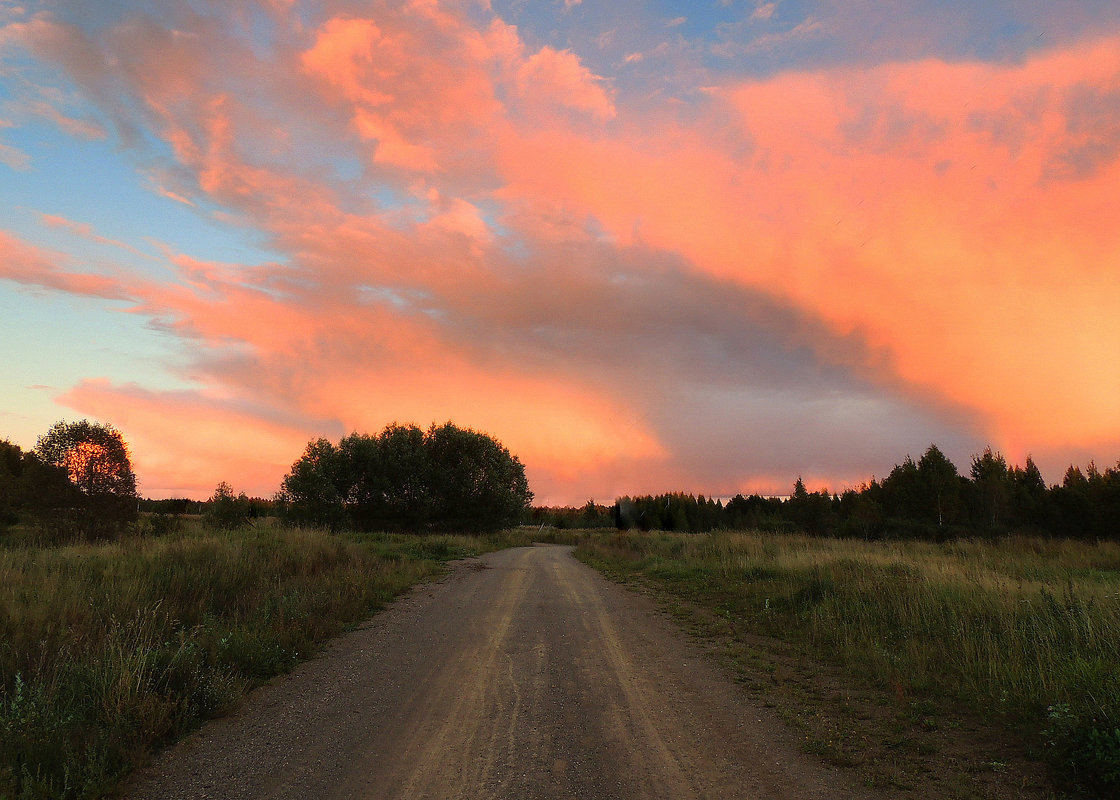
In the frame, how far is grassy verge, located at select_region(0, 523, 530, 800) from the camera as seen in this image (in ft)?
16.3

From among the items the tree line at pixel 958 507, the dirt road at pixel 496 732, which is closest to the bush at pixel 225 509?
the dirt road at pixel 496 732

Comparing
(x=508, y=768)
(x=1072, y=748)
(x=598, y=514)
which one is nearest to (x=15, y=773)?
(x=508, y=768)

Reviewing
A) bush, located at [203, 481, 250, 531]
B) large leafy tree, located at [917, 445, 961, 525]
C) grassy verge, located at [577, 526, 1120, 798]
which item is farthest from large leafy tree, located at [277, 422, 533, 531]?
large leafy tree, located at [917, 445, 961, 525]

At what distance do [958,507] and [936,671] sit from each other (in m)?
77.9

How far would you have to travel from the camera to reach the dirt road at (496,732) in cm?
477

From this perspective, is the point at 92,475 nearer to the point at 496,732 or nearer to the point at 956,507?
the point at 496,732

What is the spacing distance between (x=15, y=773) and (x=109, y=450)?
112 feet

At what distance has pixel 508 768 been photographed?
16.6 ft

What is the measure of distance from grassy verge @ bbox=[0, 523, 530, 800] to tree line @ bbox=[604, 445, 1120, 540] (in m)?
42.7

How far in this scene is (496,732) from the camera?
5.90m

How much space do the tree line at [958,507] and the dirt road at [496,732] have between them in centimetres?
4325

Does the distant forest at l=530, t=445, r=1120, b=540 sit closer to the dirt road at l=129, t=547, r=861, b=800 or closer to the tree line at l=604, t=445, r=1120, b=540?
the tree line at l=604, t=445, r=1120, b=540

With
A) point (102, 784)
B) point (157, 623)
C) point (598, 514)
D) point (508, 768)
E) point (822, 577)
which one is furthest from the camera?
point (598, 514)

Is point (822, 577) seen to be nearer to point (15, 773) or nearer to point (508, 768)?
point (508, 768)
